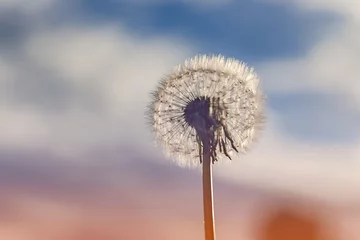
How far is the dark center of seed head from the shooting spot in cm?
2786

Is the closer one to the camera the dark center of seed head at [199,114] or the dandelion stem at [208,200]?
the dandelion stem at [208,200]

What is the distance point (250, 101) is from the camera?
29047 millimetres

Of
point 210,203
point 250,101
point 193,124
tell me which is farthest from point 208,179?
point 250,101

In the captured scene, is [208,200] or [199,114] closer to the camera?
[208,200]

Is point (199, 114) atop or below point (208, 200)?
atop

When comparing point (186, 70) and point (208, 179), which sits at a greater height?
point (186, 70)

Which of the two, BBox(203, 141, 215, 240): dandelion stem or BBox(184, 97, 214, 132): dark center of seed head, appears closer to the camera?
BBox(203, 141, 215, 240): dandelion stem

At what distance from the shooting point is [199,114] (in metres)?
28.0

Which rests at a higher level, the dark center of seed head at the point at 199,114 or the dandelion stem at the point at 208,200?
the dark center of seed head at the point at 199,114

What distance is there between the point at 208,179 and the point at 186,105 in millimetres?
3753

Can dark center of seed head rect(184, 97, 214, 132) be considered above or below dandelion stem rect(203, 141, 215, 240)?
above

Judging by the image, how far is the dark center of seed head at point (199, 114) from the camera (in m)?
27.9

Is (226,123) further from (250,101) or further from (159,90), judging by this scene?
(159,90)

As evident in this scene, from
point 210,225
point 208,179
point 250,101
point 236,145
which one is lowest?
point 210,225
